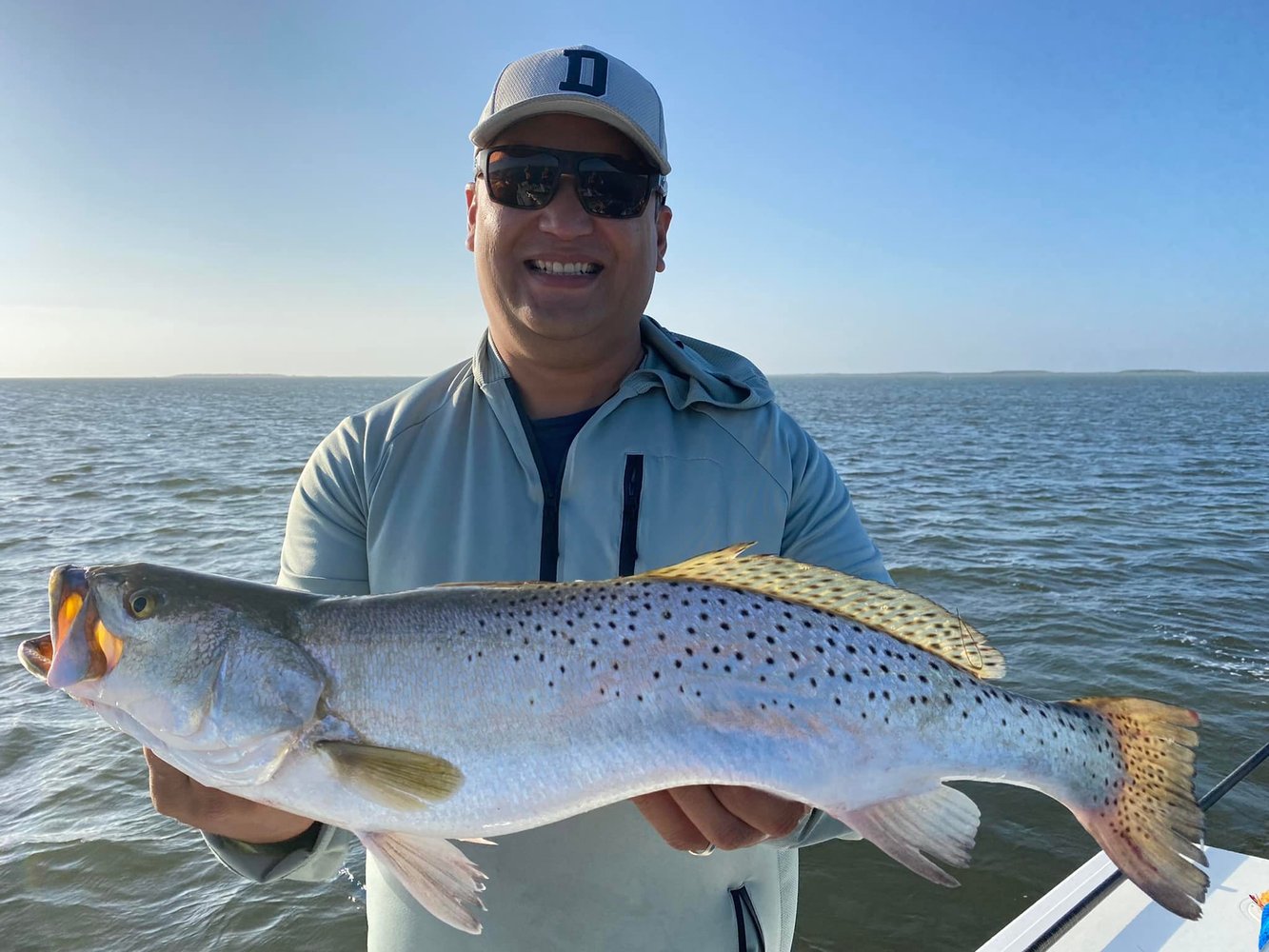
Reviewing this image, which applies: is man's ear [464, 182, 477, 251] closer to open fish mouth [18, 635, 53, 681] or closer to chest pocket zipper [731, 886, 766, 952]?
open fish mouth [18, 635, 53, 681]

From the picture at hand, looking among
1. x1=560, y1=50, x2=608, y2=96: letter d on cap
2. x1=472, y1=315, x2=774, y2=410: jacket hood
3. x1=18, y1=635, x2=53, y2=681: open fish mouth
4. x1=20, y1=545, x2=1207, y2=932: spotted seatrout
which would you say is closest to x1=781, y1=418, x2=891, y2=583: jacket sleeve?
x1=472, y1=315, x2=774, y2=410: jacket hood

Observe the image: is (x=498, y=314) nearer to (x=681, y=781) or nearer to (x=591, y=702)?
(x=591, y=702)

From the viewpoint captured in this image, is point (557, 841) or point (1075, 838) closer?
point (557, 841)

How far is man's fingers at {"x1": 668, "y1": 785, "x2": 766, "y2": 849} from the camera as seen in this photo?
2.52 m

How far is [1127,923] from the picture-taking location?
4266 mm

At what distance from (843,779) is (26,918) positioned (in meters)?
7.48

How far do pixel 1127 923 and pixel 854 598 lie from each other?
308cm

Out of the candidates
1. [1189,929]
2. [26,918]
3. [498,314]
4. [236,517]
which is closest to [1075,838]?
[1189,929]

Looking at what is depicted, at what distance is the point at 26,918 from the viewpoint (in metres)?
6.72

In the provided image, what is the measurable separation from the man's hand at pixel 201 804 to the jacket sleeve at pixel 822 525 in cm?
204

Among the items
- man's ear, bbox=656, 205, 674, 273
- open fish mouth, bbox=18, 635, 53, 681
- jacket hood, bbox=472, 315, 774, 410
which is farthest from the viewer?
man's ear, bbox=656, 205, 674, 273

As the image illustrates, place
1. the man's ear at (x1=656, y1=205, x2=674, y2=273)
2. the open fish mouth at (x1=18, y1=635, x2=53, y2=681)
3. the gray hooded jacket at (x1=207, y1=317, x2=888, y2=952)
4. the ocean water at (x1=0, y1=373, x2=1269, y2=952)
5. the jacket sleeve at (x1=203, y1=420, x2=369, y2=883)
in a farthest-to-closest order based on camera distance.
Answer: the ocean water at (x1=0, y1=373, x2=1269, y2=952) → the man's ear at (x1=656, y1=205, x2=674, y2=273) → the jacket sleeve at (x1=203, y1=420, x2=369, y2=883) → the gray hooded jacket at (x1=207, y1=317, x2=888, y2=952) → the open fish mouth at (x1=18, y1=635, x2=53, y2=681)

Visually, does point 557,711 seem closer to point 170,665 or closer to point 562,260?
point 170,665

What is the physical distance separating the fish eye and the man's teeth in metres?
1.76
